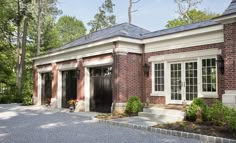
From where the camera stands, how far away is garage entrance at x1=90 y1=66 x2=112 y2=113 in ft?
40.1

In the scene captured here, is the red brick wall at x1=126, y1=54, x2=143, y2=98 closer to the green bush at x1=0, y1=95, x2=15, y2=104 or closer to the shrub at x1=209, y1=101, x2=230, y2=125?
the shrub at x1=209, y1=101, x2=230, y2=125

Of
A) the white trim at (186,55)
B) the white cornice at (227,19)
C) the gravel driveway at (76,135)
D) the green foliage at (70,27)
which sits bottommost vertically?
the gravel driveway at (76,135)

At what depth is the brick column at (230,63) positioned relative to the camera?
26.8ft

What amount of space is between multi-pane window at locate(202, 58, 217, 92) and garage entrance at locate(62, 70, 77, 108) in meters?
7.89

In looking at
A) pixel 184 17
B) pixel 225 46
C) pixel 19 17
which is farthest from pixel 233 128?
pixel 184 17

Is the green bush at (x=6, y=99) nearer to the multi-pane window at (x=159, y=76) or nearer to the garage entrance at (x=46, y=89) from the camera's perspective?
the garage entrance at (x=46, y=89)

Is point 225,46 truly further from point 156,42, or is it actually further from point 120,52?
point 120,52

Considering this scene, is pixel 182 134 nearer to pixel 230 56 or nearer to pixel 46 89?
pixel 230 56

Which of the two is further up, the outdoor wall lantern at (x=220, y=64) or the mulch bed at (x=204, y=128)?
the outdoor wall lantern at (x=220, y=64)

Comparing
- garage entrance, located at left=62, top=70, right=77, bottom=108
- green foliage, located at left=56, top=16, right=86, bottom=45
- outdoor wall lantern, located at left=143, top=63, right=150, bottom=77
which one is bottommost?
garage entrance, located at left=62, top=70, right=77, bottom=108

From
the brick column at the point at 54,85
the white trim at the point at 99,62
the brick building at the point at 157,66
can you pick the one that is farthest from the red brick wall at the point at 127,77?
the brick column at the point at 54,85

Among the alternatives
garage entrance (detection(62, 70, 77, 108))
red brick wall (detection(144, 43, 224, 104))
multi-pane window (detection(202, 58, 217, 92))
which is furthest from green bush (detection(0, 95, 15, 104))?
multi-pane window (detection(202, 58, 217, 92))

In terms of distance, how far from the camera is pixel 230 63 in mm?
8328

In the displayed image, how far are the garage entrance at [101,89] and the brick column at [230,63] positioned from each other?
5634mm
